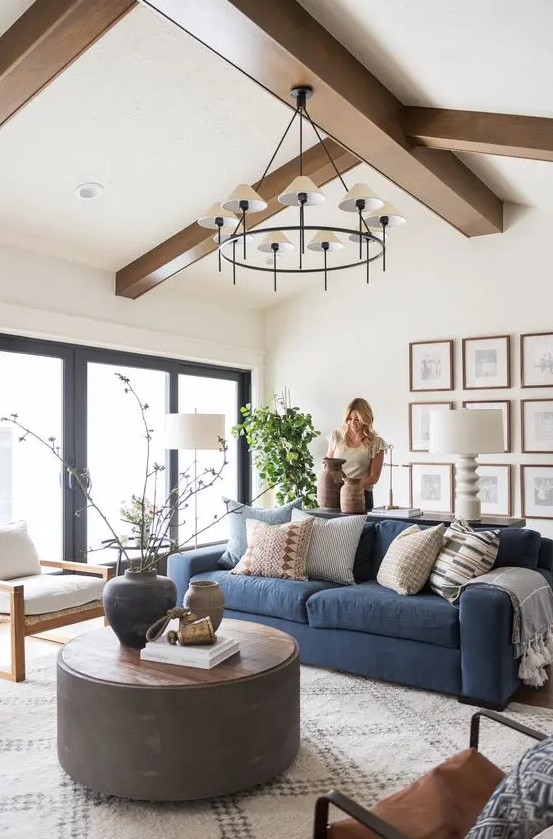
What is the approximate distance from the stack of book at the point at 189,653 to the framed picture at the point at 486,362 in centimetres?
408

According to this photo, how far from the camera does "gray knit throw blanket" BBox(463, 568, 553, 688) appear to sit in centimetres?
342

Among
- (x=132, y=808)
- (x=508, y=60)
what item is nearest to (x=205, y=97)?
(x=508, y=60)

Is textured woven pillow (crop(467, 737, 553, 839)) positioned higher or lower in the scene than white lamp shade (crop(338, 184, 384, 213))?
lower

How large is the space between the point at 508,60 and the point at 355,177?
2297 millimetres

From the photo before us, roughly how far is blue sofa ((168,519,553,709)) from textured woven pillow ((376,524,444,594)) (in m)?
0.08

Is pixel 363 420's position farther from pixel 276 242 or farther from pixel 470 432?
pixel 276 242

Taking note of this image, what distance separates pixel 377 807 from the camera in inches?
70.1

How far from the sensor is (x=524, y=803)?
1337 millimetres

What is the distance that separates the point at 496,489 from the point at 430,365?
4.00ft

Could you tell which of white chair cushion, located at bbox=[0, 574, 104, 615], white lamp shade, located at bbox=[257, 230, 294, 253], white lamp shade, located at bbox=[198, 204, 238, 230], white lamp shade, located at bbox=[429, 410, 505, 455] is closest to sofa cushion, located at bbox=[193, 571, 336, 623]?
white chair cushion, located at bbox=[0, 574, 104, 615]

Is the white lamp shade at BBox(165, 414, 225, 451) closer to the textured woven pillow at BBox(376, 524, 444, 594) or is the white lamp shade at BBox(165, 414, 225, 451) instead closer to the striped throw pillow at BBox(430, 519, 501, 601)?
the textured woven pillow at BBox(376, 524, 444, 594)

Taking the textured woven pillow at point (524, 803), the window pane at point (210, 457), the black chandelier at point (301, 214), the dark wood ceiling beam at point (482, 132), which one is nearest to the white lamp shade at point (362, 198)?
the black chandelier at point (301, 214)

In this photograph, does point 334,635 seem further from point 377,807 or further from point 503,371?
point 503,371

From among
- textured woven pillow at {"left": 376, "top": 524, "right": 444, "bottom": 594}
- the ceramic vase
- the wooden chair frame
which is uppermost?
the ceramic vase
